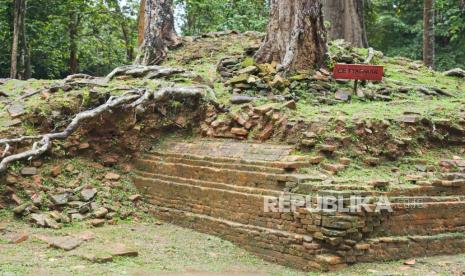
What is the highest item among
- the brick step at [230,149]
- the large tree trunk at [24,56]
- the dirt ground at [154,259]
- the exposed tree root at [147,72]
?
the large tree trunk at [24,56]

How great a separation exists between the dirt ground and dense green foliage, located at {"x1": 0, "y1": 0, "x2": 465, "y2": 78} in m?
8.61

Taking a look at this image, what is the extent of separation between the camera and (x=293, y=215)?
723cm

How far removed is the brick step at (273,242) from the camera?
6.87 meters

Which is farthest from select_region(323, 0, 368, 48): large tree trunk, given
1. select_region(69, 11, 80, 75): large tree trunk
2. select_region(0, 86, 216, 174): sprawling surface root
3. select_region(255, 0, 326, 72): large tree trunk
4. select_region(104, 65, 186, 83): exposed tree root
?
select_region(69, 11, 80, 75): large tree trunk

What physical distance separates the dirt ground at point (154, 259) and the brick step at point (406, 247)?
0.12 m

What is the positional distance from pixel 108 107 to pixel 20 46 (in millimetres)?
7419

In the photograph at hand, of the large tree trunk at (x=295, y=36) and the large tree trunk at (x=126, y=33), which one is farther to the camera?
the large tree trunk at (x=126, y=33)

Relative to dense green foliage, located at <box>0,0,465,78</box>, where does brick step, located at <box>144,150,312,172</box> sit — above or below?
below

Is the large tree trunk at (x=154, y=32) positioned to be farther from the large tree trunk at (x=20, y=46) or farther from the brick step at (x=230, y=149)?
the brick step at (x=230, y=149)

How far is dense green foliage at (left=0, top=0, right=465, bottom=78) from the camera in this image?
54.7ft

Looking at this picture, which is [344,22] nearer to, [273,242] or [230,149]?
[230,149]

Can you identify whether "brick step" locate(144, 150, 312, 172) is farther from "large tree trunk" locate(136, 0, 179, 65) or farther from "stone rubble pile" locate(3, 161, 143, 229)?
"large tree trunk" locate(136, 0, 179, 65)

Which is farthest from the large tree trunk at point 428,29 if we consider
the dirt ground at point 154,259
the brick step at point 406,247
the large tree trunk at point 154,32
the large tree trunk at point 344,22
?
the dirt ground at point 154,259

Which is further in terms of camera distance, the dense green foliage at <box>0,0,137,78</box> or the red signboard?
the dense green foliage at <box>0,0,137,78</box>
